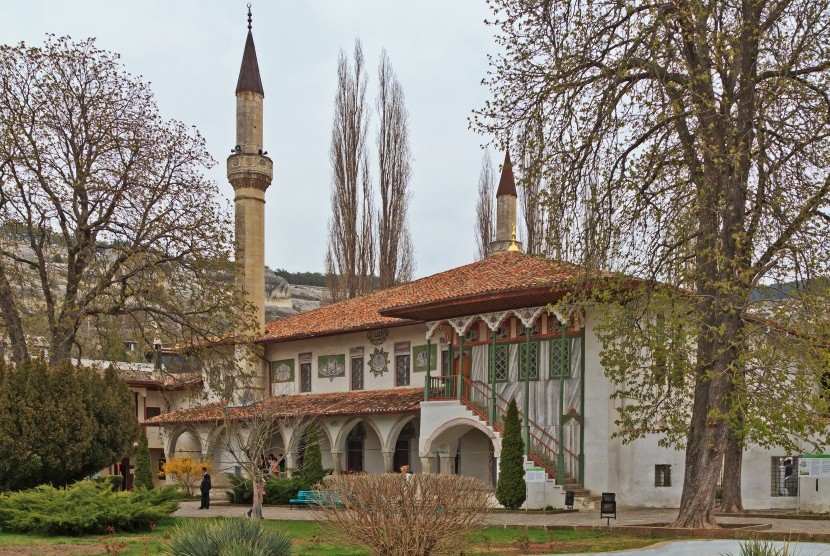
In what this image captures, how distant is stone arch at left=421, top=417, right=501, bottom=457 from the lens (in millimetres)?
22970

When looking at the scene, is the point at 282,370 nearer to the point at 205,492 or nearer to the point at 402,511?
the point at 205,492

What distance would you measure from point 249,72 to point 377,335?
10208 mm

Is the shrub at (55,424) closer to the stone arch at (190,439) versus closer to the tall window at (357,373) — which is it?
the tall window at (357,373)

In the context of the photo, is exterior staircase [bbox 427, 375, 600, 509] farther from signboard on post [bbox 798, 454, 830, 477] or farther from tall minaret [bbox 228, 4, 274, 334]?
tall minaret [bbox 228, 4, 274, 334]

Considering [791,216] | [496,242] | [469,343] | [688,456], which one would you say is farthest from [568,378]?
[496,242]

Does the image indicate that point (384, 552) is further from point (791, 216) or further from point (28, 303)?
point (28, 303)

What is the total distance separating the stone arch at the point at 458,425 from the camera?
2297cm

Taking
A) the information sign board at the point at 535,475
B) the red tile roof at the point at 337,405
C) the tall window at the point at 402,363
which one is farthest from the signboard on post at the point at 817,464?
the tall window at the point at 402,363

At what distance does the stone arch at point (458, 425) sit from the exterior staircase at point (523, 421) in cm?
13

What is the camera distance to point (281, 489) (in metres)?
24.1

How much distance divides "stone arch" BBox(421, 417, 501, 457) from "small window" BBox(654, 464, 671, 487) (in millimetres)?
→ 3522

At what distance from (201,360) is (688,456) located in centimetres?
1033

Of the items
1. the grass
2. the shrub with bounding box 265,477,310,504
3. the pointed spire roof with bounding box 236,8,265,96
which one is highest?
the pointed spire roof with bounding box 236,8,265,96

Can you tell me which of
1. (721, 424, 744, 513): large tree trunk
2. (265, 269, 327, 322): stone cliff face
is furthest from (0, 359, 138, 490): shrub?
(265, 269, 327, 322): stone cliff face
